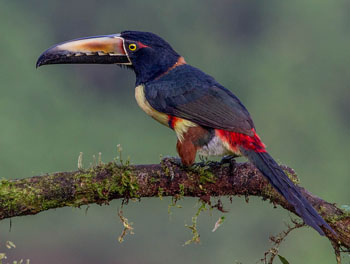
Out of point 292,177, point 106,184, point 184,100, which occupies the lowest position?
point 106,184

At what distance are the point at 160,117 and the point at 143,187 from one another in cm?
67

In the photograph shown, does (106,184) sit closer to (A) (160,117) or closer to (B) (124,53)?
(A) (160,117)

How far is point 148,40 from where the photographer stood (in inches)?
155

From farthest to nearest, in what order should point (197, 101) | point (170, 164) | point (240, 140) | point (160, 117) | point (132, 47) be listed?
point (132, 47), point (160, 117), point (197, 101), point (240, 140), point (170, 164)

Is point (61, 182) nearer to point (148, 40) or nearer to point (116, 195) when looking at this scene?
point (116, 195)

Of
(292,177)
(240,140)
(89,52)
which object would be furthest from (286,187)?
(89,52)

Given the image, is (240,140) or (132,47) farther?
(132,47)

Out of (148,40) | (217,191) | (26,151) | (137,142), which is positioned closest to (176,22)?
(137,142)

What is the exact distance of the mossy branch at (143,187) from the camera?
302 cm

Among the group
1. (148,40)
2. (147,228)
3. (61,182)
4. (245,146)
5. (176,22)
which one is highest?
(176,22)

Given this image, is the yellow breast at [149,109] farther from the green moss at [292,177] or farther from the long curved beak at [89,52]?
the green moss at [292,177]

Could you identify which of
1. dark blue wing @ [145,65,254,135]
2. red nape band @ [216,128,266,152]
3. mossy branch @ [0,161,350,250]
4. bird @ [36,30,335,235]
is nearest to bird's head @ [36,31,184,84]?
bird @ [36,30,335,235]

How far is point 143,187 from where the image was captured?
319 centimetres

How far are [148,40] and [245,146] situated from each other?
3.01 ft
